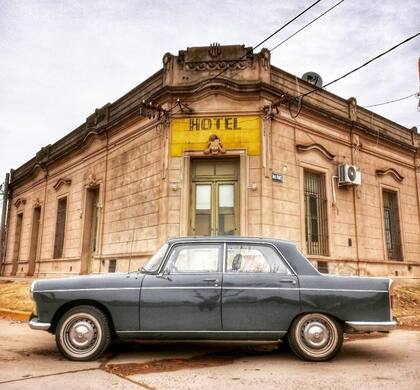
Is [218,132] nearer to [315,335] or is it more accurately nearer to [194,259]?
[194,259]

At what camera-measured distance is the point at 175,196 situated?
11141 mm

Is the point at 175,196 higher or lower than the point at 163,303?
higher

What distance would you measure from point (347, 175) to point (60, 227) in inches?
457

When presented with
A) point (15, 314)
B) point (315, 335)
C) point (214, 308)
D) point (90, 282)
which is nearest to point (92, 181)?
point (15, 314)

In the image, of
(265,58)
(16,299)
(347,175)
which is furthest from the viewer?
(347,175)

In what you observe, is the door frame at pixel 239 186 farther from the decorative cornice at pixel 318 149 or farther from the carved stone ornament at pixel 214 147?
the decorative cornice at pixel 318 149

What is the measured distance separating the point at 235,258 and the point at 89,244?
11079 mm

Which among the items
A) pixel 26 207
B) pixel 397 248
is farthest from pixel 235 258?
pixel 26 207

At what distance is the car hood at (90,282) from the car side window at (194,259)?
0.44 meters

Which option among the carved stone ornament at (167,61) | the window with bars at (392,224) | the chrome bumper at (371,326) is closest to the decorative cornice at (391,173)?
the window with bars at (392,224)

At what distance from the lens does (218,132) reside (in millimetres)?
11406

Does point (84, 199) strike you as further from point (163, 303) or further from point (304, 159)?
point (163, 303)

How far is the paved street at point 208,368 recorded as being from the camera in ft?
12.8

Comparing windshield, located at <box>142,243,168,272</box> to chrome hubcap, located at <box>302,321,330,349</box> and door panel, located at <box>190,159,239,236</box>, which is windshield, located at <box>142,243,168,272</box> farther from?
door panel, located at <box>190,159,239,236</box>
